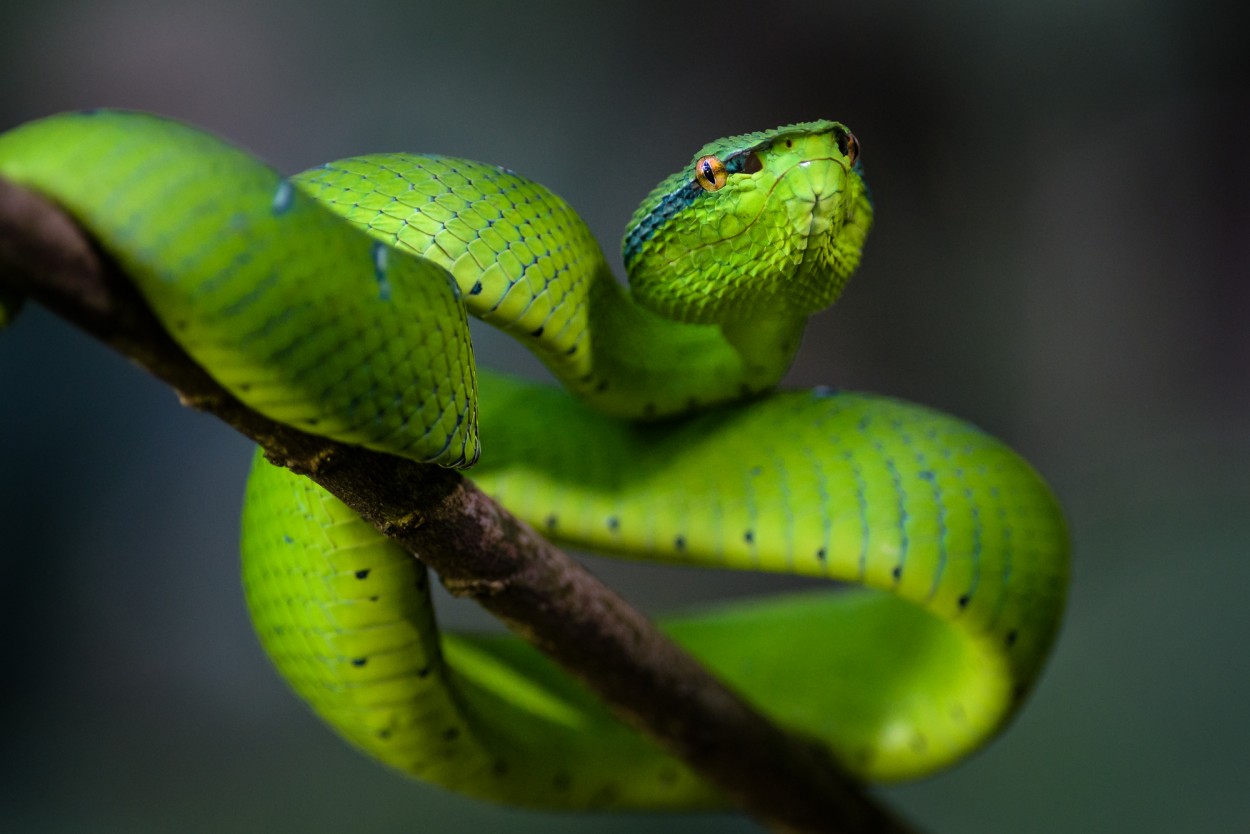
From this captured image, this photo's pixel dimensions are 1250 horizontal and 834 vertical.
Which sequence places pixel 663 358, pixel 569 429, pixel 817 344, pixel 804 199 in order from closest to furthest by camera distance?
1. pixel 804 199
2. pixel 663 358
3. pixel 569 429
4. pixel 817 344

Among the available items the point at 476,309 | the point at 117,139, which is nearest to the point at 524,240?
the point at 476,309

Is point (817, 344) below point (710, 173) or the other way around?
below

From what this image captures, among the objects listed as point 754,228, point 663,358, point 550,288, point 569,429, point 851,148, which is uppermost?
point 851,148

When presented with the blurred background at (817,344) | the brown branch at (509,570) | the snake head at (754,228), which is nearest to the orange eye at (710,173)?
the snake head at (754,228)

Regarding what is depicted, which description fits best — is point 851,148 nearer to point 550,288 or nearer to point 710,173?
point 710,173

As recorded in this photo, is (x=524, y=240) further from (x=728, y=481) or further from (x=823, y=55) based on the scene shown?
(x=823, y=55)

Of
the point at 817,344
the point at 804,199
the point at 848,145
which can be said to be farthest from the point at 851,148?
the point at 817,344
